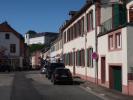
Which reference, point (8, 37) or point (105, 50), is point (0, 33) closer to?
point (8, 37)

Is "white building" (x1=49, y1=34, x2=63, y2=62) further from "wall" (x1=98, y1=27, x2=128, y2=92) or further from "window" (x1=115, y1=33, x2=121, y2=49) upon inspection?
"window" (x1=115, y1=33, x2=121, y2=49)

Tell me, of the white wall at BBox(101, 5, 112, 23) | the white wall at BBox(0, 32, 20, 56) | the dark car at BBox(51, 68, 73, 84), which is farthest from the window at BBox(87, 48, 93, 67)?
the white wall at BBox(0, 32, 20, 56)

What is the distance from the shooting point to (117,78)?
28625mm

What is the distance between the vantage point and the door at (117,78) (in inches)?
1096

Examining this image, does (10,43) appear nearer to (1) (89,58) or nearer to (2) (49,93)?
(1) (89,58)

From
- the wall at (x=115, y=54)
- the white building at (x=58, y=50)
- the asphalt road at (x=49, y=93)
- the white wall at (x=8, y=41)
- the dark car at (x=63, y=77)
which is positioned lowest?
the asphalt road at (x=49, y=93)

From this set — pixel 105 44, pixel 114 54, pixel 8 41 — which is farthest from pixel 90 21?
pixel 8 41

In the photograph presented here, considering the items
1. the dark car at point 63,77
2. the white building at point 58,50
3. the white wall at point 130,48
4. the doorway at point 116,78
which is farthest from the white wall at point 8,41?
the white wall at point 130,48

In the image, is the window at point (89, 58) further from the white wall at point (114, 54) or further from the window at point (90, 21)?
the white wall at point (114, 54)

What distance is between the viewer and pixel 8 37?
92.6 m

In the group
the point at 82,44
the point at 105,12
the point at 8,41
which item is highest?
the point at 8,41

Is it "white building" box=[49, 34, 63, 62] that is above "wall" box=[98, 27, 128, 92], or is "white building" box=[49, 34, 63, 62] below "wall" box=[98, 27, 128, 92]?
above

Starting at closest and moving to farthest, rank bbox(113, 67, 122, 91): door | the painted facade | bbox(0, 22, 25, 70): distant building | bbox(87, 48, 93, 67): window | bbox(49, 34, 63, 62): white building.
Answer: the painted facade, bbox(113, 67, 122, 91): door, bbox(87, 48, 93, 67): window, bbox(49, 34, 63, 62): white building, bbox(0, 22, 25, 70): distant building

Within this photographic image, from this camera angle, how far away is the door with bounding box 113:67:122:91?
91.3 feet
